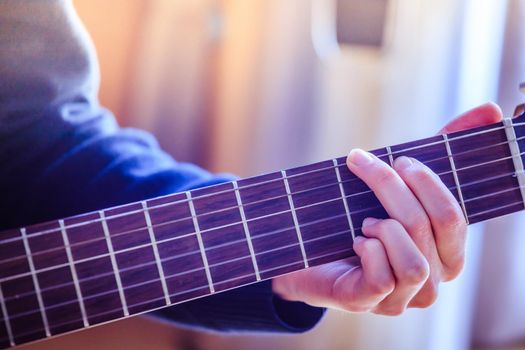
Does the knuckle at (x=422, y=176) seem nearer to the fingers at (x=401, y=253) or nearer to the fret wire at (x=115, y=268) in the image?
the fingers at (x=401, y=253)

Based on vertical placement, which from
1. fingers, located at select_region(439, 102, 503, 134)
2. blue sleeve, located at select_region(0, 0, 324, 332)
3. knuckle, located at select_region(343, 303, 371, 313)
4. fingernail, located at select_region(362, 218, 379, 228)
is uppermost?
blue sleeve, located at select_region(0, 0, 324, 332)

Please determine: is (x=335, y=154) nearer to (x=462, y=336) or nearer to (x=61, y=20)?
(x=462, y=336)

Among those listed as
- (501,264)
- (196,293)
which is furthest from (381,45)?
(196,293)

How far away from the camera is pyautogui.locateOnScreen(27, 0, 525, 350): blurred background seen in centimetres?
125

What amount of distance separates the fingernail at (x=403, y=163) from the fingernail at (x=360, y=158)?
0.11ft

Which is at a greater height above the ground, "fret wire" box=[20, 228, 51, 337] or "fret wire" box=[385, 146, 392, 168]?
"fret wire" box=[385, 146, 392, 168]

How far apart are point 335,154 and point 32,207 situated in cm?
87

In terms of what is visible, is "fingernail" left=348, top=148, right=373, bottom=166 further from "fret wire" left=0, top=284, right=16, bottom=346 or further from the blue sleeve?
"fret wire" left=0, top=284, right=16, bottom=346

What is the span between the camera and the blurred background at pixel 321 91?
1.25 m

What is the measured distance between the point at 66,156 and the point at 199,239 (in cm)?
26

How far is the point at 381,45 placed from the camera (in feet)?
4.56

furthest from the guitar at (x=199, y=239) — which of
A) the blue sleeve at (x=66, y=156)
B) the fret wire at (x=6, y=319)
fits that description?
the blue sleeve at (x=66, y=156)

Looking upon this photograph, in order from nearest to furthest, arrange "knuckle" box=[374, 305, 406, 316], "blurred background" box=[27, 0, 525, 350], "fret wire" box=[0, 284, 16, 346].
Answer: "fret wire" box=[0, 284, 16, 346]
"knuckle" box=[374, 305, 406, 316]
"blurred background" box=[27, 0, 525, 350]

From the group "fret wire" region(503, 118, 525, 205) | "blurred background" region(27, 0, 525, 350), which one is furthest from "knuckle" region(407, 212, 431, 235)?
"blurred background" region(27, 0, 525, 350)
